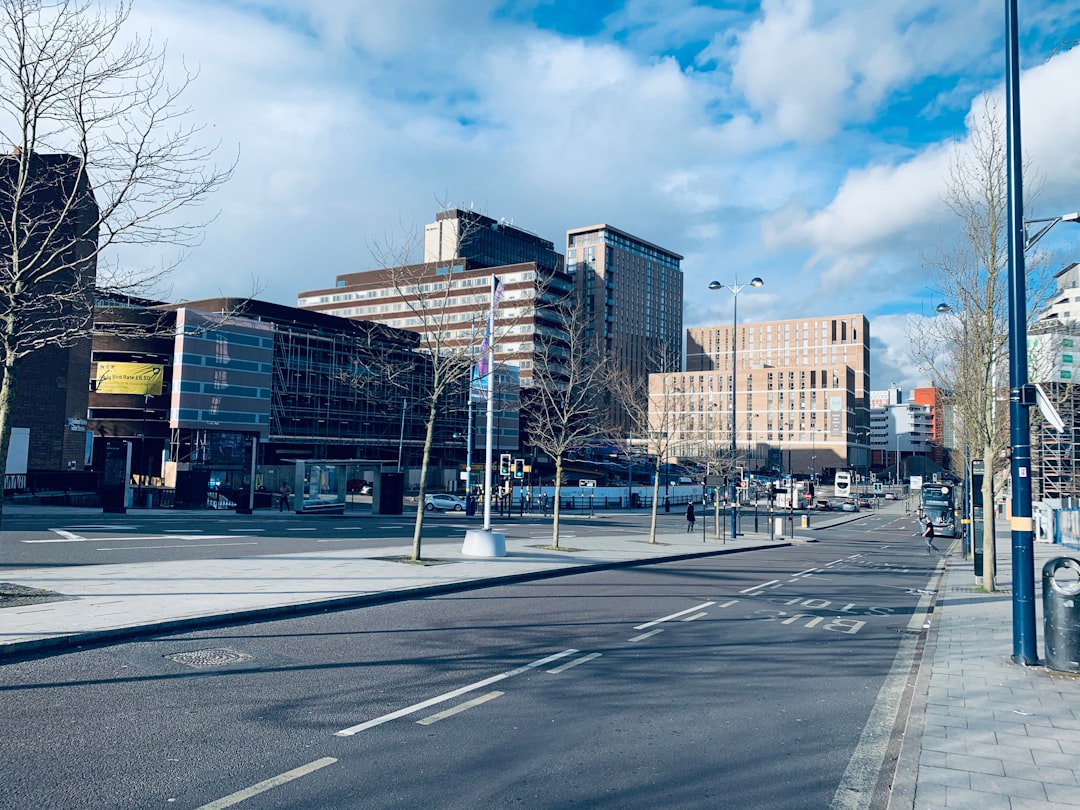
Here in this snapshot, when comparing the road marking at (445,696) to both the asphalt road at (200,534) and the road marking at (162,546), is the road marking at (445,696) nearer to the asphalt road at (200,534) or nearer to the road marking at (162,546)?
the asphalt road at (200,534)

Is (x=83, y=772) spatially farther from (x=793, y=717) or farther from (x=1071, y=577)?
(x=1071, y=577)

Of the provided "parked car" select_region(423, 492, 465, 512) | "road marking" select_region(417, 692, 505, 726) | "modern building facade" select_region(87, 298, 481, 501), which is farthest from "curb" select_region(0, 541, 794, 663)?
"parked car" select_region(423, 492, 465, 512)

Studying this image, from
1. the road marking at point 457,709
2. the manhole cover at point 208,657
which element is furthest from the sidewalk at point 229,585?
the road marking at point 457,709

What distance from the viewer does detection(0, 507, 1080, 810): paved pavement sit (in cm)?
546

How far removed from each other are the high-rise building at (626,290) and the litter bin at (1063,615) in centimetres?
13749

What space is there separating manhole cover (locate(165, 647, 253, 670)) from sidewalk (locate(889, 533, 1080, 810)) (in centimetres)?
662

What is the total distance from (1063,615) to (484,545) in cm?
1352

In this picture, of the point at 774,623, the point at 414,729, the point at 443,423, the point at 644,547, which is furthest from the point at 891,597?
the point at 443,423

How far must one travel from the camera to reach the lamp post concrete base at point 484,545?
65.1 ft

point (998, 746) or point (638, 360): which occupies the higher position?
point (638, 360)

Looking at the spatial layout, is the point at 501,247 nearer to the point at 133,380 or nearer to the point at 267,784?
the point at 133,380

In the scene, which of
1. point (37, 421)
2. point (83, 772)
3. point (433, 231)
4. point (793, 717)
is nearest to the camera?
point (83, 772)

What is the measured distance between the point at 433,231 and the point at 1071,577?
12082cm

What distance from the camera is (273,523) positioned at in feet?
98.3
